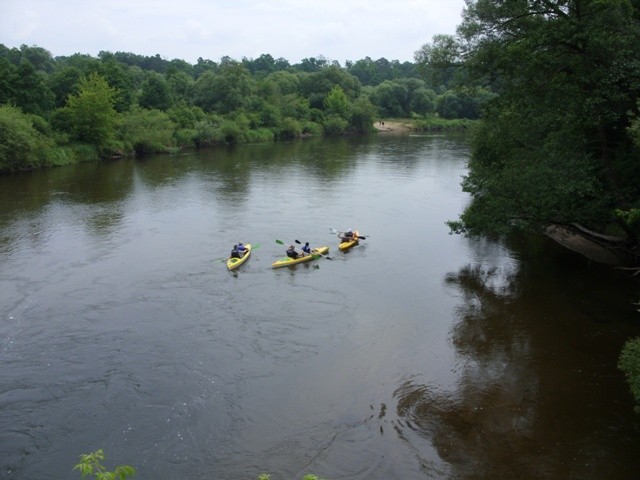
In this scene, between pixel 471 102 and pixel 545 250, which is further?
pixel 471 102

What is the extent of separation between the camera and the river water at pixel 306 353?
432 inches

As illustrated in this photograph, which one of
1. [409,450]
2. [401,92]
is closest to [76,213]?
[409,450]

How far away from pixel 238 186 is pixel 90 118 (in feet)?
66.0

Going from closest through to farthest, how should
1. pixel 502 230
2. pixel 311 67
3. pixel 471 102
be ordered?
1. pixel 502 230
2. pixel 471 102
3. pixel 311 67

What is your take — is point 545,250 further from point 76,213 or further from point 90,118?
point 90,118

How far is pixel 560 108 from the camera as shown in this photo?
1761cm

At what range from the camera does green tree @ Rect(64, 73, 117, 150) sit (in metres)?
49.0

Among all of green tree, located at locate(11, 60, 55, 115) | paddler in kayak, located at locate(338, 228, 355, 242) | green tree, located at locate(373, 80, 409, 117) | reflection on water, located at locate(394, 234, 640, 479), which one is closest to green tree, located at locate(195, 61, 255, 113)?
green tree, located at locate(11, 60, 55, 115)

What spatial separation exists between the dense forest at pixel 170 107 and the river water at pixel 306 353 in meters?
8.57

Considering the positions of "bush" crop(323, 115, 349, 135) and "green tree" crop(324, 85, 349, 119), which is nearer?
"bush" crop(323, 115, 349, 135)

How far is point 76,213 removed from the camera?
29531mm

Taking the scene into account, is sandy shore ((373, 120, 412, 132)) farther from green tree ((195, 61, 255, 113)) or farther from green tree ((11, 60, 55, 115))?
green tree ((11, 60, 55, 115))

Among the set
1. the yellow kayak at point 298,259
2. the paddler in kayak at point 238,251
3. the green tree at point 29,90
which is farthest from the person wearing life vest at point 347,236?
the green tree at point 29,90

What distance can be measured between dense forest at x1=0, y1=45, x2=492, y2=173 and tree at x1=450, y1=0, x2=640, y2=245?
2621 mm
